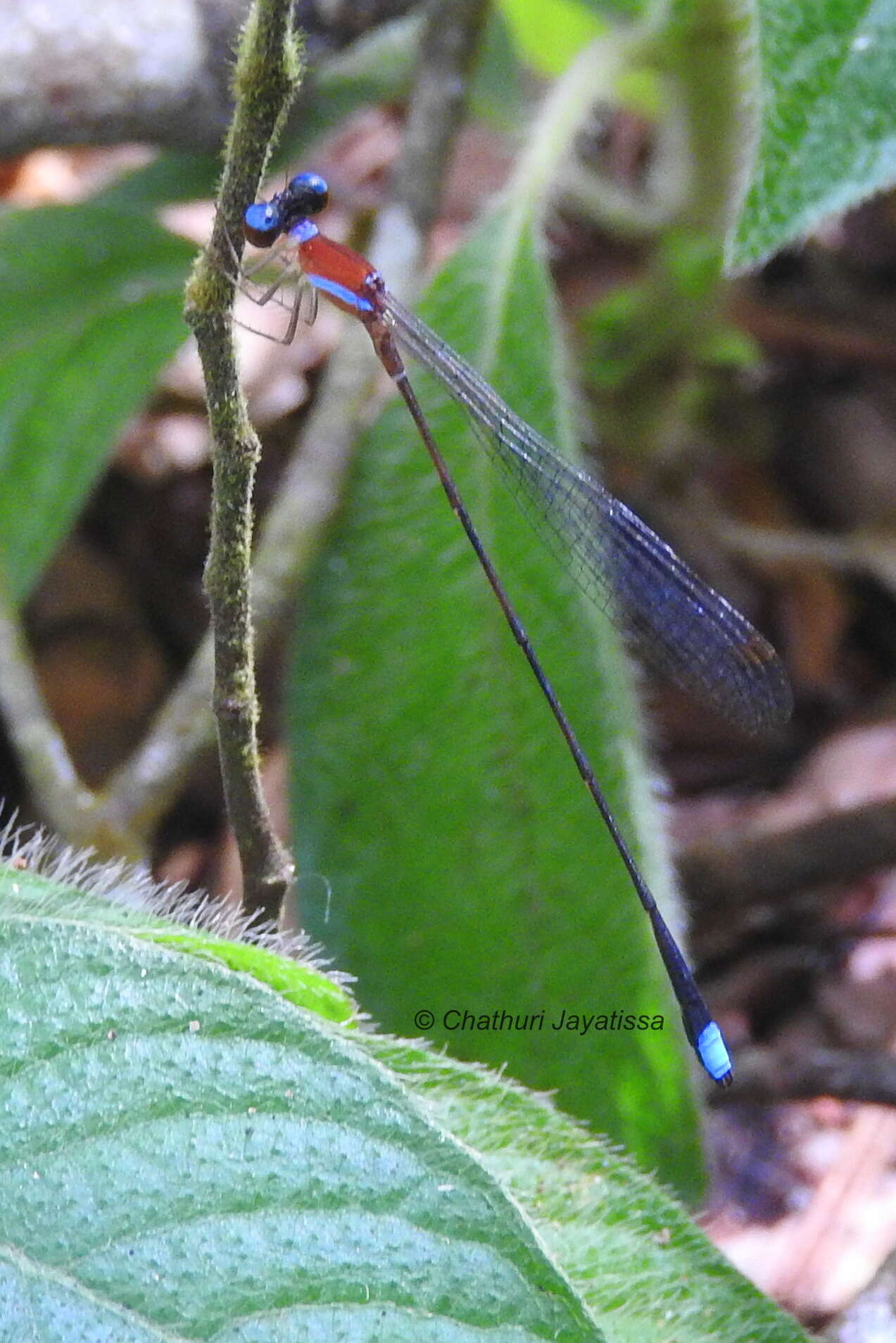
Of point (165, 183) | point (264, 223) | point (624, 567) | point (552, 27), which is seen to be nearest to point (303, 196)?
point (264, 223)

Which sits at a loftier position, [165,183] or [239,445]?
[165,183]

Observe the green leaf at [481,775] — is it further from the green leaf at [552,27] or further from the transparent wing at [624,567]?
the green leaf at [552,27]

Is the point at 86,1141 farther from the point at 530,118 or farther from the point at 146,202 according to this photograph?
the point at 530,118

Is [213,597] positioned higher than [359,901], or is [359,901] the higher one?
[213,597]

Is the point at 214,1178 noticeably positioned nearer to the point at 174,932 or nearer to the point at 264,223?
the point at 174,932

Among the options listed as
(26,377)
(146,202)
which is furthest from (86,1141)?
(146,202)

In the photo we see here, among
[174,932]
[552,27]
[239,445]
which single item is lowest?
[174,932]

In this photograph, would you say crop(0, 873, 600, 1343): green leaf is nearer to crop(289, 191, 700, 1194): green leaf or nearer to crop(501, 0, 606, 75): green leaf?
crop(289, 191, 700, 1194): green leaf
